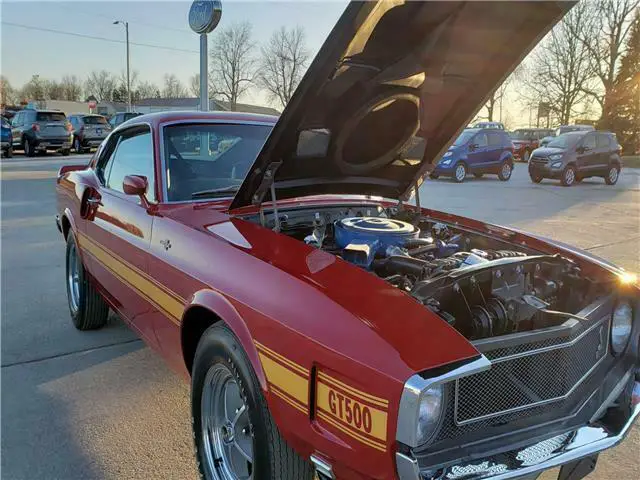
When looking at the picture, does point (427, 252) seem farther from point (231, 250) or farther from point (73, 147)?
point (73, 147)

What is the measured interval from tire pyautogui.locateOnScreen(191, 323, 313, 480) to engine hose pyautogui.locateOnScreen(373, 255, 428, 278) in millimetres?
887

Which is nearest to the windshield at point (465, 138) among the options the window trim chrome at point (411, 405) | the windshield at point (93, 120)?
the windshield at point (93, 120)

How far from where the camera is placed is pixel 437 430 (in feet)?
5.36

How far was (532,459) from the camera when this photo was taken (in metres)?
1.71

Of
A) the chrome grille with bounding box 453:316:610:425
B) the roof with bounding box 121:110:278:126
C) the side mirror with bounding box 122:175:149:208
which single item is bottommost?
the chrome grille with bounding box 453:316:610:425

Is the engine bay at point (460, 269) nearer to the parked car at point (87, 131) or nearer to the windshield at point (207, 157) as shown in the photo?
A: the windshield at point (207, 157)

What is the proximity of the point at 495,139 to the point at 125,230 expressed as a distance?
1661 cm

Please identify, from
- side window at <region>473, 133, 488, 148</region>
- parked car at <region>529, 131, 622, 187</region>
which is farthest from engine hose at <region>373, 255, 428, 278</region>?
side window at <region>473, 133, 488, 148</region>

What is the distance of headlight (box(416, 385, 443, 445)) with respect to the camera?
1.58 m

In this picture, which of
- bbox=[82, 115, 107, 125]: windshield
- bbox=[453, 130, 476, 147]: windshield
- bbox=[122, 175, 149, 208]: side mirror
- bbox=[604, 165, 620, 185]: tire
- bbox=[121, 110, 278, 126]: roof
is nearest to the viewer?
bbox=[122, 175, 149, 208]: side mirror

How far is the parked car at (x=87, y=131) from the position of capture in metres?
23.4

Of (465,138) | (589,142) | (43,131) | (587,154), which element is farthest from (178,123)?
(43,131)

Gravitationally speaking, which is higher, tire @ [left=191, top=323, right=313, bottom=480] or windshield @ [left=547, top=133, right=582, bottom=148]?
windshield @ [left=547, top=133, right=582, bottom=148]

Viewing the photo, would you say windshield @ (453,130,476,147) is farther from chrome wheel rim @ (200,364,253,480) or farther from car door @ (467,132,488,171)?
chrome wheel rim @ (200,364,253,480)
